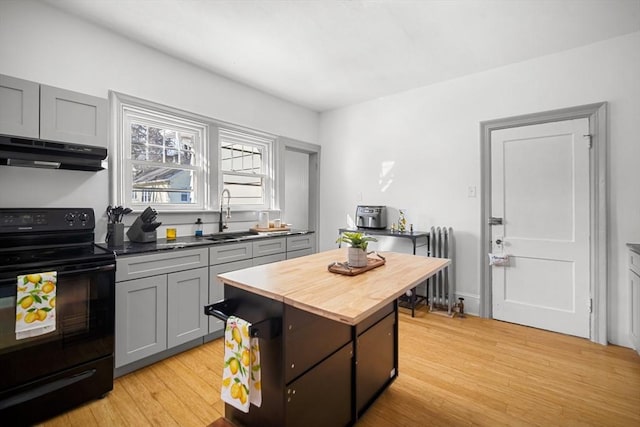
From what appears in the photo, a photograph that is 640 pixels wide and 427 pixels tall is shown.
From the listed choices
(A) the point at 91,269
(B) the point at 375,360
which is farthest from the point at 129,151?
(B) the point at 375,360

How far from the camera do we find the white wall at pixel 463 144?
261 cm

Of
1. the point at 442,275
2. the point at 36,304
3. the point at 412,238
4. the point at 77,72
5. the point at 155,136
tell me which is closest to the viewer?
the point at 36,304

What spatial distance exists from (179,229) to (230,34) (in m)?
1.94

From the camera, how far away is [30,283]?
5.33 ft

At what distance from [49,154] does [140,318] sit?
134cm

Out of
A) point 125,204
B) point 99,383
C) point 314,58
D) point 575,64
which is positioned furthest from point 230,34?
point 575,64

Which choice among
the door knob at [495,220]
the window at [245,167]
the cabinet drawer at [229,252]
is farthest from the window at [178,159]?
the door knob at [495,220]

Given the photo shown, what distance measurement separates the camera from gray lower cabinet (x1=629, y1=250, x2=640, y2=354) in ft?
7.59

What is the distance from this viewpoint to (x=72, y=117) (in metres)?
2.14

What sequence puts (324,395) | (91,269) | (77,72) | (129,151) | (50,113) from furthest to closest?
(129,151), (77,72), (50,113), (91,269), (324,395)

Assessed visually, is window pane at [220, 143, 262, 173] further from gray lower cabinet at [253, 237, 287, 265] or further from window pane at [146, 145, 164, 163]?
gray lower cabinet at [253, 237, 287, 265]

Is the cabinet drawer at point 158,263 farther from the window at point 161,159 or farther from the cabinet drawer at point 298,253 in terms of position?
the cabinet drawer at point 298,253

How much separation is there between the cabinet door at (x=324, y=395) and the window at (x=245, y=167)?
2.62 meters

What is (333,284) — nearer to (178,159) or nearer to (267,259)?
(267,259)
